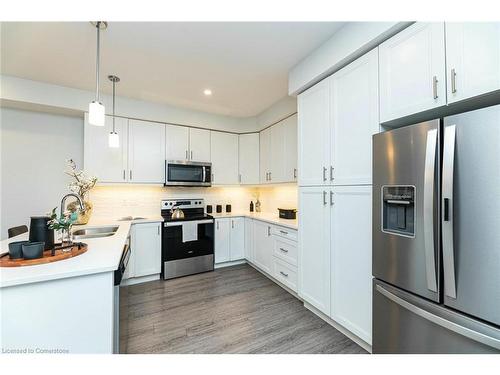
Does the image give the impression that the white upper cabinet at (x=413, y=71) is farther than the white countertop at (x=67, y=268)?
Yes

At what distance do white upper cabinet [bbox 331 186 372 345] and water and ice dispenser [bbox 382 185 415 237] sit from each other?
0.73ft

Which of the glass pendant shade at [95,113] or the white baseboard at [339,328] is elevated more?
the glass pendant shade at [95,113]

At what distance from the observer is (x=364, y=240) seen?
5.23 ft

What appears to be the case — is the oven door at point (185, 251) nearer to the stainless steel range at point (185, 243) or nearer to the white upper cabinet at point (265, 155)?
the stainless steel range at point (185, 243)

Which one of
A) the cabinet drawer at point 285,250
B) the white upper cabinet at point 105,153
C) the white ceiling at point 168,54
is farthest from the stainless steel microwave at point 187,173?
the cabinet drawer at point 285,250

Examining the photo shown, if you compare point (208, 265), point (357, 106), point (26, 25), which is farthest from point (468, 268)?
point (26, 25)

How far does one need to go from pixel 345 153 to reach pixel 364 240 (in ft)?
2.30

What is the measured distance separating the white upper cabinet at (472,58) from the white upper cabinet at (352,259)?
29.4 inches

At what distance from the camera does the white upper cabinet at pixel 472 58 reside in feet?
3.18

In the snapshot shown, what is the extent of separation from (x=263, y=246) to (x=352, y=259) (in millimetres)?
1607

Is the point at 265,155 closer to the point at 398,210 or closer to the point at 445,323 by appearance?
the point at 398,210

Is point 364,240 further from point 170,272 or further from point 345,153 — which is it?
point 170,272

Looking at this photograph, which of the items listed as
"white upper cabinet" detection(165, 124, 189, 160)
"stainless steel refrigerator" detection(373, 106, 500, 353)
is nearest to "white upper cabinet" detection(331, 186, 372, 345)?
"stainless steel refrigerator" detection(373, 106, 500, 353)
